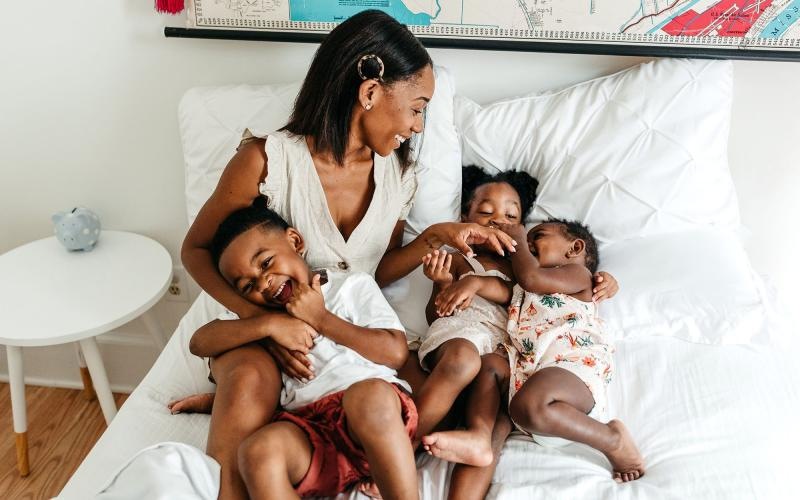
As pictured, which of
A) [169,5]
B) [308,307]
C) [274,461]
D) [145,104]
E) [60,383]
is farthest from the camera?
[60,383]

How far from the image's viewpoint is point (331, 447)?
107 cm

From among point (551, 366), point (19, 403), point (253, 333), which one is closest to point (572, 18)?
point (551, 366)

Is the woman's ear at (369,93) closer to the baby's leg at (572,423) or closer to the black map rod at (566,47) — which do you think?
the black map rod at (566,47)

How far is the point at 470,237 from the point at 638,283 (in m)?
0.41

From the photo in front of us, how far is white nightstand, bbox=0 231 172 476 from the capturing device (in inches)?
60.0

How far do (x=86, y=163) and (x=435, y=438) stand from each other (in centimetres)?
143

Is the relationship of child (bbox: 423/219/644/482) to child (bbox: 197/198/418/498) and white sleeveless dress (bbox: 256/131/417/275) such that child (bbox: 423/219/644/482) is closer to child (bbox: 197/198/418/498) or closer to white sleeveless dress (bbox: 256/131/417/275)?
child (bbox: 197/198/418/498)

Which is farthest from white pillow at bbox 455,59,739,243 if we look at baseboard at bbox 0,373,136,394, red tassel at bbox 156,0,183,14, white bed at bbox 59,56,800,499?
baseboard at bbox 0,373,136,394

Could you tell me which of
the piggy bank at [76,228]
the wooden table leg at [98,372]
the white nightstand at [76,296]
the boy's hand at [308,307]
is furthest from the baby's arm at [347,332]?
the piggy bank at [76,228]

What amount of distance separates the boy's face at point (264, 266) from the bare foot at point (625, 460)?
0.66 metres

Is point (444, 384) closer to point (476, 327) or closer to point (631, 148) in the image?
point (476, 327)

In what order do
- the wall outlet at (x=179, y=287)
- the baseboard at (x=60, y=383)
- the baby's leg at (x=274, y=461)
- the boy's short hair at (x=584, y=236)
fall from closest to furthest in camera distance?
1. the baby's leg at (x=274, y=461)
2. the boy's short hair at (x=584, y=236)
3. the wall outlet at (x=179, y=287)
4. the baseboard at (x=60, y=383)

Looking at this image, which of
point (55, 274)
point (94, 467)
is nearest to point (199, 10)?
point (55, 274)

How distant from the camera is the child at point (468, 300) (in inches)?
46.6
